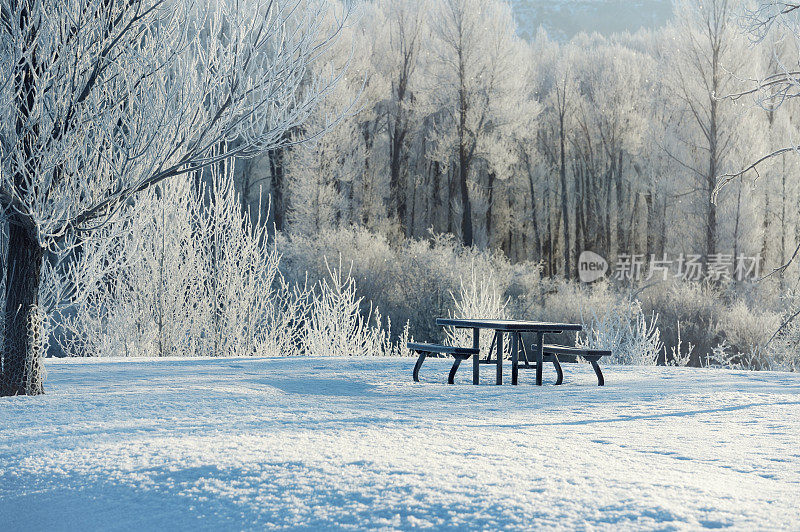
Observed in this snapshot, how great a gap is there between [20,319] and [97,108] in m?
1.54

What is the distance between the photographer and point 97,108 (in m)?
5.48

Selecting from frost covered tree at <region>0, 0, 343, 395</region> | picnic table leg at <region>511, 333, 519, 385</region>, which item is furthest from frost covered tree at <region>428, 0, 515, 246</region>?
frost covered tree at <region>0, 0, 343, 395</region>

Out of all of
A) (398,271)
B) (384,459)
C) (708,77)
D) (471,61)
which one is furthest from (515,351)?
(471,61)

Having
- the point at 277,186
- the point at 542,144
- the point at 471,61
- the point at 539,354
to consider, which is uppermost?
the point at 471,61

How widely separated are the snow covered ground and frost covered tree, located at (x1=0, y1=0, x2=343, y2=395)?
111 centimetres

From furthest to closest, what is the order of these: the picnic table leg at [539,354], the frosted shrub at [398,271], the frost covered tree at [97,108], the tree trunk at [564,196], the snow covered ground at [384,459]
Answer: the tree trunk at [564,196] → the frosted shrub at [398,271] → the picnic table leg at [539,354] → the frost covered tree at [97,108] → the snow covered ground at [384,459]

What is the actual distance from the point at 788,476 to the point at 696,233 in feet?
65.0

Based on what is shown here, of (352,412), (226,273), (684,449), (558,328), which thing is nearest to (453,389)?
(558,328)

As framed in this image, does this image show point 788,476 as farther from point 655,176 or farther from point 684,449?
point 655,176

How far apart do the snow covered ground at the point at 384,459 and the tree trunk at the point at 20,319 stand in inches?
12.3

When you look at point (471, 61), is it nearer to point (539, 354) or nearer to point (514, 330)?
point (539, 354)

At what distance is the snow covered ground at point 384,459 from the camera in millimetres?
3191

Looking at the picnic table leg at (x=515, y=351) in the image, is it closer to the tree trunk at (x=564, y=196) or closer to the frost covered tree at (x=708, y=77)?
the frost covered tree at (x=708, y=77)

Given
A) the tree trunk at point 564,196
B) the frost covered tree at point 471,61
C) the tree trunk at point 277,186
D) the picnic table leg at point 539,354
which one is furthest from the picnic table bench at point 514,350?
the tree trunk at point 564,196
